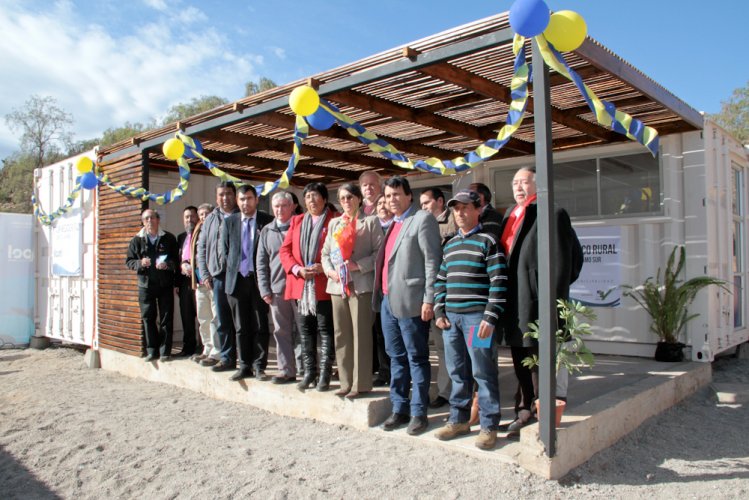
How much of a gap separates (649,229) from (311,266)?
4292 mm

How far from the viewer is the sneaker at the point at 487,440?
370 cm

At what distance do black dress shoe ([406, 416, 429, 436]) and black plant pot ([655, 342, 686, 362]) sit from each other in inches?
140

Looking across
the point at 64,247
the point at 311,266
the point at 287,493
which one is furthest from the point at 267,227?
the point at 64,247

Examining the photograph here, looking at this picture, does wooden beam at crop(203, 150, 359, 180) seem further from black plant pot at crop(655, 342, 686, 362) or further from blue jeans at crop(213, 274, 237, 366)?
black plant pot at crop(655, 342, 686, 362)

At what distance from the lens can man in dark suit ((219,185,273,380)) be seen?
5539 millimetres

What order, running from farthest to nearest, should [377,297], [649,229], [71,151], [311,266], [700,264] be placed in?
[71,151] < [649,229] < [700,264] < [311,266] < [377,297]

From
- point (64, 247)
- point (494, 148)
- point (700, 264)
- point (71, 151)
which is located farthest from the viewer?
point (71, 151)

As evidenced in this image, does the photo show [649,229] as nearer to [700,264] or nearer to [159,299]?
[700,264]

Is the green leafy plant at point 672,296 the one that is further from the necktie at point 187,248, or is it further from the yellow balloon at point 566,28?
the necktie at point 187,248

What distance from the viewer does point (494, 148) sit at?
3988mm

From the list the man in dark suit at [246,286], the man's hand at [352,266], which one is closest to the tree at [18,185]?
the man in dark suit at [246,286]

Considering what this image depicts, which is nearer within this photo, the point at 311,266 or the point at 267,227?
the point at 311,266

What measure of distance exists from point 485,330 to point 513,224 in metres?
0.82

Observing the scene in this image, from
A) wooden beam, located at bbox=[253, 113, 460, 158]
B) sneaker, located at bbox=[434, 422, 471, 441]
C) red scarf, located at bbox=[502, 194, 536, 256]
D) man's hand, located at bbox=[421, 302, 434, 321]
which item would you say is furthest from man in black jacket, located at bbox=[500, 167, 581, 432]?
wooden beam, located at bbox=[253, 113, 460, 158]
